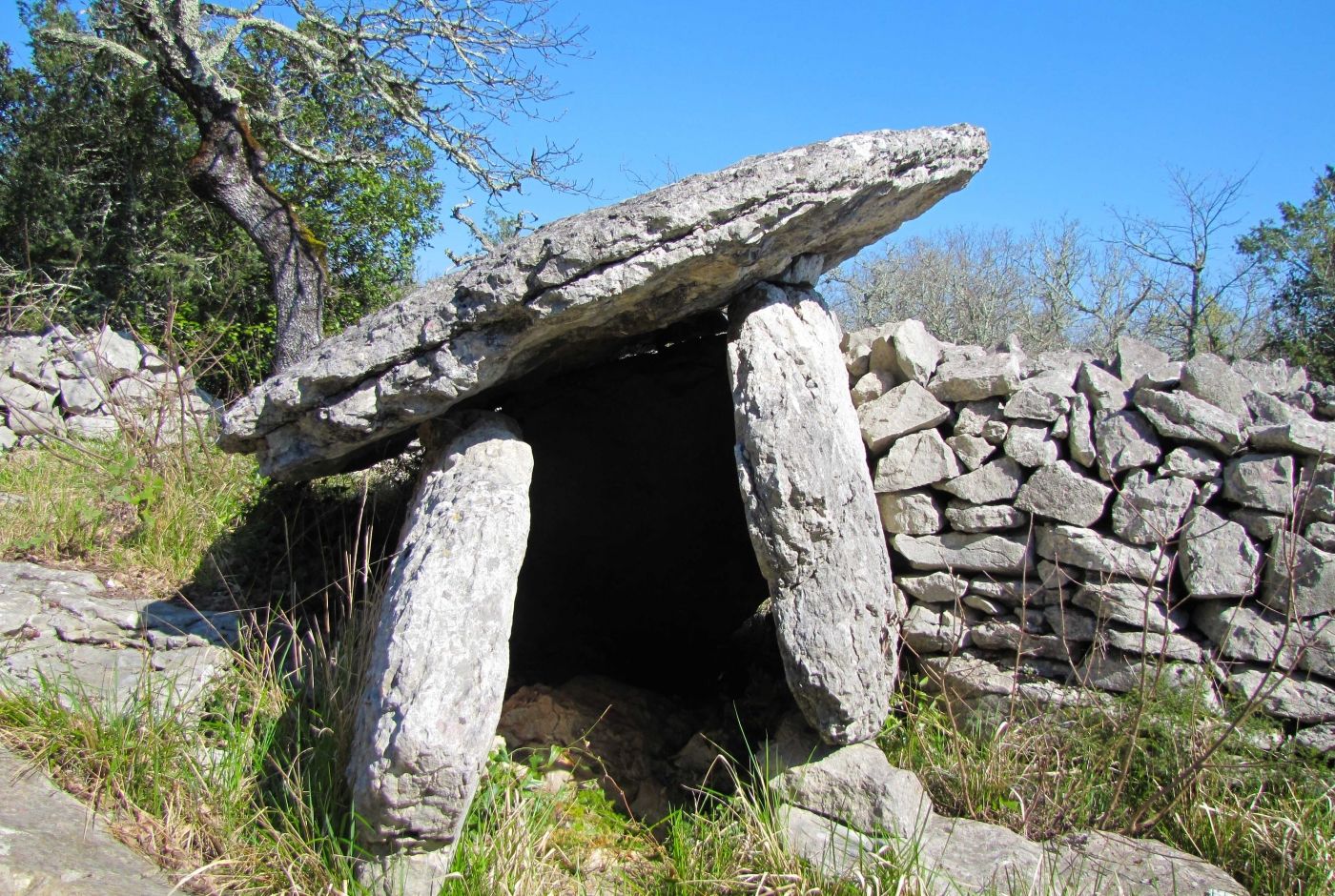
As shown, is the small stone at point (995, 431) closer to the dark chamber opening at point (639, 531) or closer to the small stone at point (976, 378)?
the small stone at point (976, 378)

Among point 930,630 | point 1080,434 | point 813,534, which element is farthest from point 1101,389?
point 813,534

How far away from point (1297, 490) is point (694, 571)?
3.18 metres

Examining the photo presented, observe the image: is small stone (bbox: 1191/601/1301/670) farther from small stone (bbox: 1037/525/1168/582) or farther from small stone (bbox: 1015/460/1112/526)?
small stone (bbox: 1015/460/1112/526)

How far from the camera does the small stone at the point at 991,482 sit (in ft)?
13.0

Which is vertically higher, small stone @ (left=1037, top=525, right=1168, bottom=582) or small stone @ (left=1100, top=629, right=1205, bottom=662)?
small stone @ (left=1037, top=525, right=1168, bottom=582)

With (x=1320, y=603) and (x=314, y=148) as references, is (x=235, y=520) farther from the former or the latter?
(x=314, y=148)

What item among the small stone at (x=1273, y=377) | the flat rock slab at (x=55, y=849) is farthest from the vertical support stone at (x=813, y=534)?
the flat rock slab at (x=55, y=849)

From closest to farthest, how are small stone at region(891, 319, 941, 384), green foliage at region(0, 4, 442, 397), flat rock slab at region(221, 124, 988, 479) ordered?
1. flat rock slab at region(221, 124, 988, 479)
2. small stone at region(891, 319, 941, 384)
3. green foliage at region(0, 4, 442, 397)

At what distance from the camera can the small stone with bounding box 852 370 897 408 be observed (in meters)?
4.29

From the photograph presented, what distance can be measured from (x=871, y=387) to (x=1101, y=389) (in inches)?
37.3

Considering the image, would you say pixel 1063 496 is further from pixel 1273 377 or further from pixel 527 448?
pixel 527 448

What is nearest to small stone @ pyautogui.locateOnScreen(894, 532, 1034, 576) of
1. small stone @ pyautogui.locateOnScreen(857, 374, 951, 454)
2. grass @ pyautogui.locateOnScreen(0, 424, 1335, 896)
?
small stone @ pyautogui.locateOnScreen(857, 374, 951, 454)

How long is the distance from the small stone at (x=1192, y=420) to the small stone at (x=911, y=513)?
3.03ft

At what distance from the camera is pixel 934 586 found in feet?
13.0
